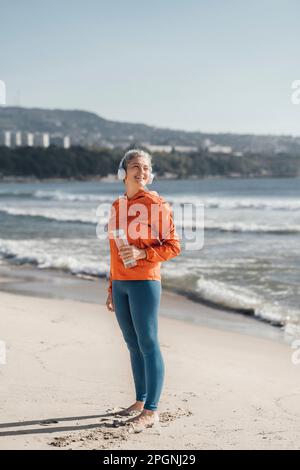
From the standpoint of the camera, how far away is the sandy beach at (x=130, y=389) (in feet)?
12.7

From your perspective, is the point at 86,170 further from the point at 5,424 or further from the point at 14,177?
the point at 5,424

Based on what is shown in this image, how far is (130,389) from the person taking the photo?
486cm

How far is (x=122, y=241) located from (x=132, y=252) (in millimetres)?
108

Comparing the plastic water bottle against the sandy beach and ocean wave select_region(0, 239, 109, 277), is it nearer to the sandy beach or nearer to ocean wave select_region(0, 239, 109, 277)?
the sandy beach

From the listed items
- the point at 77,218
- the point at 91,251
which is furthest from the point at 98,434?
the point at 77,218

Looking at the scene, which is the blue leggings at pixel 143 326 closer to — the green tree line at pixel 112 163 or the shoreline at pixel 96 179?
the green tree line at pixel 112 163

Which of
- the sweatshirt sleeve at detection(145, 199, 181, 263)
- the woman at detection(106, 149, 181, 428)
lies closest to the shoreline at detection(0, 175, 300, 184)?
the woman at detection(106, 149, 181, 428)

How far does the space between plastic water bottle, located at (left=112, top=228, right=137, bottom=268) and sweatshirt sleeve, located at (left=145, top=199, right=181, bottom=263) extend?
94 millimetres

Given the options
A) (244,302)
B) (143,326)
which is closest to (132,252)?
(143,326)

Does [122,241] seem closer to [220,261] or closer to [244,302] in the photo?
[244,302]

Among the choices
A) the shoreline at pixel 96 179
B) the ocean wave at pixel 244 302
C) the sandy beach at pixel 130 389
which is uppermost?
the sandy beach at pixel 130 389

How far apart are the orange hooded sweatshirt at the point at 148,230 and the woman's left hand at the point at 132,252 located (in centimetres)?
3

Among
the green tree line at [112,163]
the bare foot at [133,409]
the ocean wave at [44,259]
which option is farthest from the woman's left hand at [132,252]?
the green tree line at [112,163]

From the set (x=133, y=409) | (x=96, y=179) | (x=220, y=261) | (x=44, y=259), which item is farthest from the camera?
(x=96, y=179)
